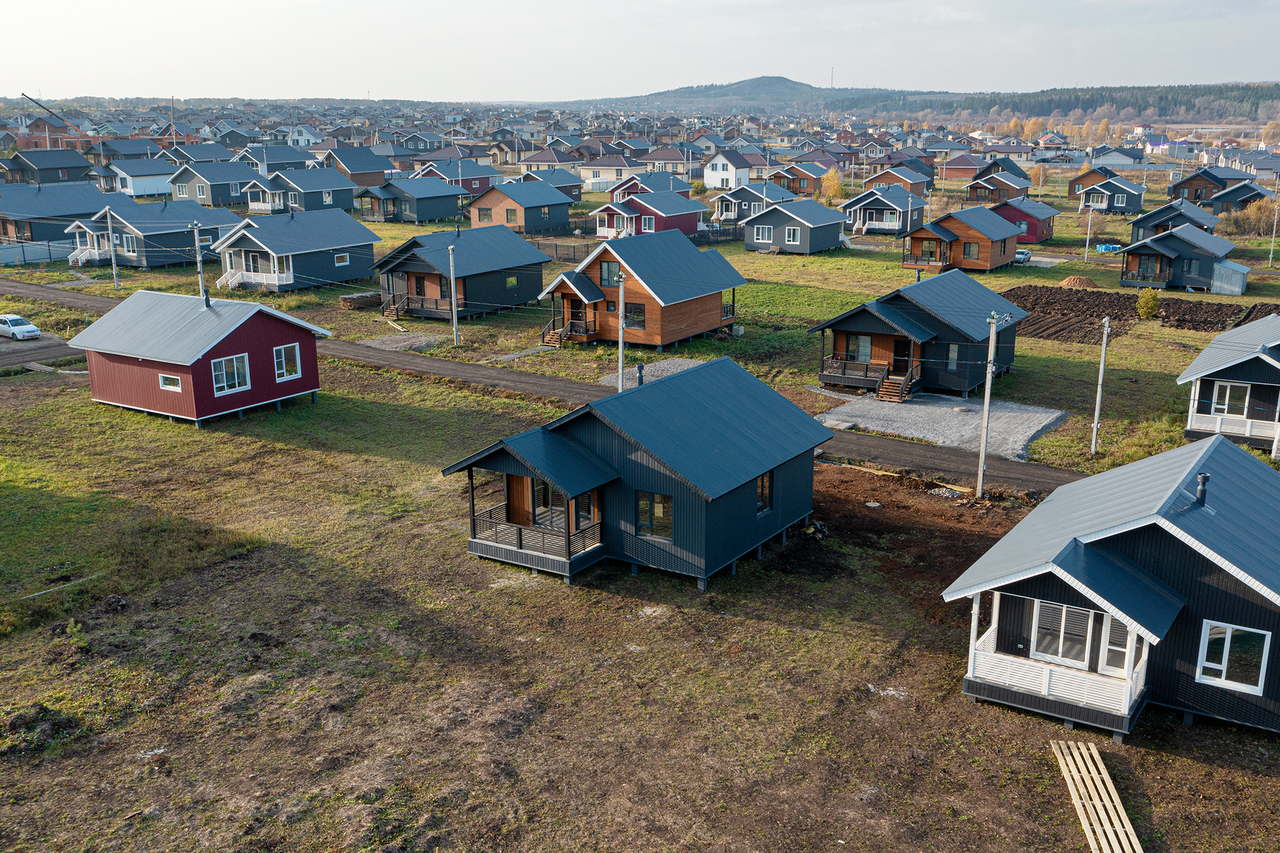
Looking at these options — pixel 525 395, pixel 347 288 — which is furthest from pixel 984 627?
pixel 347 288

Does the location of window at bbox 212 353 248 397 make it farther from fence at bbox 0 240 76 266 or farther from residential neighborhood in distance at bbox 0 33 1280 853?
fence at bbox 0 240 76 266

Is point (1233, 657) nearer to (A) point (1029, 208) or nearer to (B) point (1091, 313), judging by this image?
(B) point (1091, 313)

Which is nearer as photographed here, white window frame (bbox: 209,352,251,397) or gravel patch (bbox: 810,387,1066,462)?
gravel patch (bbox: 810,387,1066,462)

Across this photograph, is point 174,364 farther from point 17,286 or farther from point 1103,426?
point 17,286

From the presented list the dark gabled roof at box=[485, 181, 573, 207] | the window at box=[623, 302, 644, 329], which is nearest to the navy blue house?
the window at box=[623, 302, 644, 329]

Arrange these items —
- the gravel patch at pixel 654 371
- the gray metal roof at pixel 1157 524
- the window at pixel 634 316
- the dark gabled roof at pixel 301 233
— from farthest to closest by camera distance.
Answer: the dark gabled roof at pixel 301 233 < the window at pixel 634 316 < the gravel patch at pixel 654 371 < the gray metal roof at pixel 1157 524

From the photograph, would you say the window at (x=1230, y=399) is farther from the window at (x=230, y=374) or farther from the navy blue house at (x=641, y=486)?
the window at (x=230, y=374)

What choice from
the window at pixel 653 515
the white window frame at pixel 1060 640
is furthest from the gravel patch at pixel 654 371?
the white window frame at pixel 1060 640
